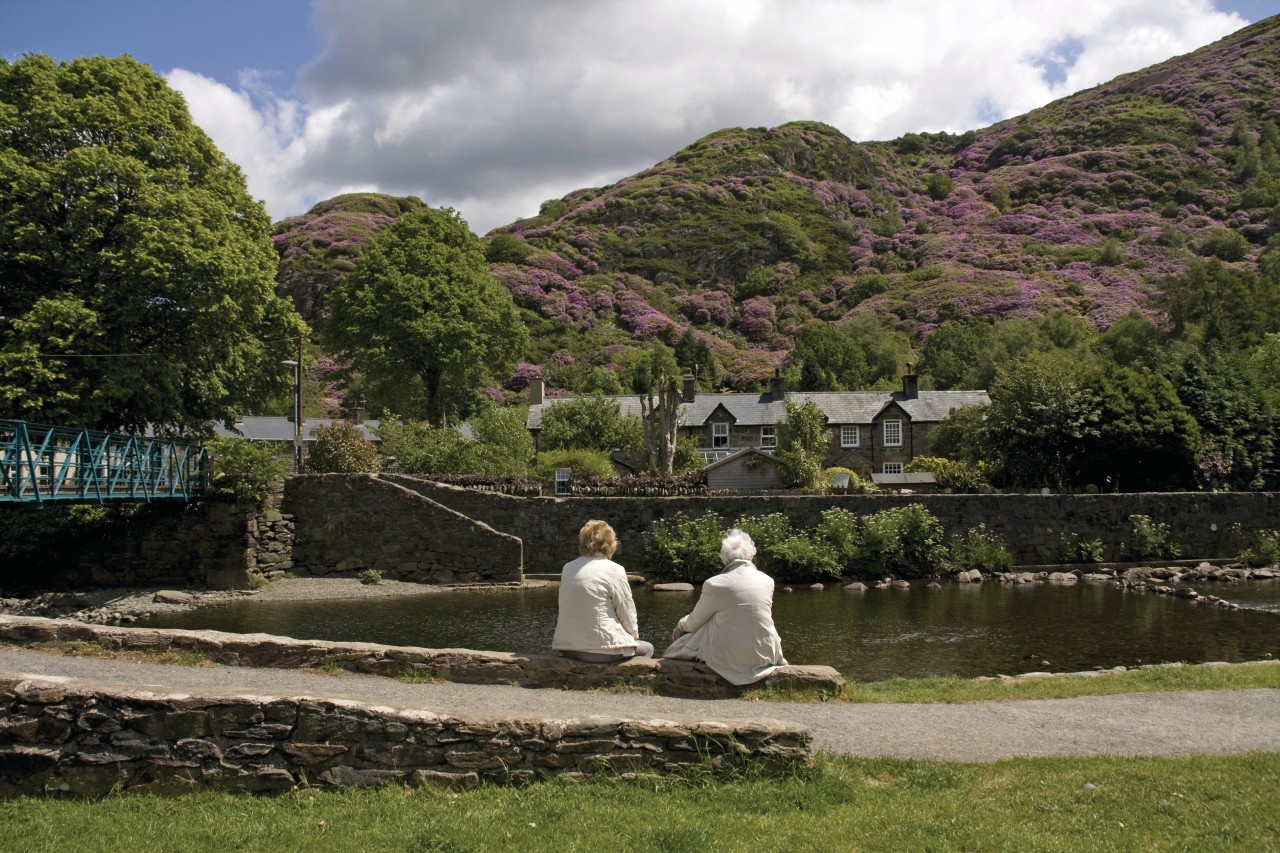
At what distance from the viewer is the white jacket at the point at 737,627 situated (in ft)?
29.5

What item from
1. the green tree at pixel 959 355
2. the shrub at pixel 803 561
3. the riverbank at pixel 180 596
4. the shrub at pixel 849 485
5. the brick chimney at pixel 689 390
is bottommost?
the riverbank at pixel 180 596

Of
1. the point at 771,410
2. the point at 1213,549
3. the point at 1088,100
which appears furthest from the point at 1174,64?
the point at 1213,549

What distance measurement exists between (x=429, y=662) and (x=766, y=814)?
16.5 feet

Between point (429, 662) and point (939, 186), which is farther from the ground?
point (939, 186)

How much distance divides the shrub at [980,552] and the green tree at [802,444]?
12.2 meters

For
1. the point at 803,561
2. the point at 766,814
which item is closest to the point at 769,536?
the point at 803,561

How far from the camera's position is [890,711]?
923 cm

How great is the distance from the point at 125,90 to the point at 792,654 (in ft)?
73.8

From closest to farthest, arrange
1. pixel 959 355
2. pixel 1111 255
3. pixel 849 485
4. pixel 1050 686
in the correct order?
pixel 1050 686 < pixel 849 485 < pixel 959 355 < pixel 1111 255

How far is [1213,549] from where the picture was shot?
31.8 metres

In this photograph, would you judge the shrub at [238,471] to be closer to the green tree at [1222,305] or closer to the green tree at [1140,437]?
the green tree at [1140,437]

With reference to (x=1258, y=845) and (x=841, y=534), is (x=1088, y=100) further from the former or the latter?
(x=1258, y=845)

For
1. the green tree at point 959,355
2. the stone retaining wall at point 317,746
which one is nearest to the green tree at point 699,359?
the green tree at point 959,355

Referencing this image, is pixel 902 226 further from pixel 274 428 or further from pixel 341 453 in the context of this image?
pixel 341 453
